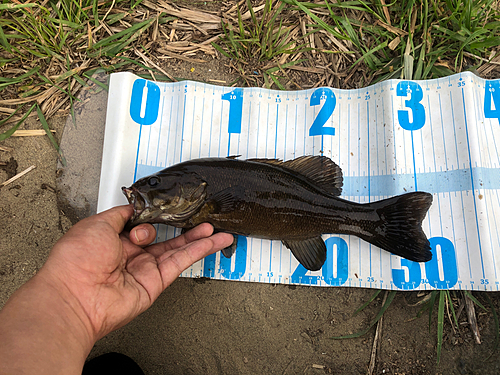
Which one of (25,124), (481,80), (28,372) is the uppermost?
(481,80)

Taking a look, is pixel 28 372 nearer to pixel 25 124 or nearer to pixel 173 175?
pixel 173 175

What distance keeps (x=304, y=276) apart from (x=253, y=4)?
3302 mm

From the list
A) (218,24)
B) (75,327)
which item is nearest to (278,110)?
(218,24)

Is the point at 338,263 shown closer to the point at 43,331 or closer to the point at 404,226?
the point at 404,226

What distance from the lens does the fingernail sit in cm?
274

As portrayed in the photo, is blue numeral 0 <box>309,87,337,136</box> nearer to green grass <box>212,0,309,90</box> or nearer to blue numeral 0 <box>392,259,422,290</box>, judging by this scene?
green grass <box>212,0,309,90</box>

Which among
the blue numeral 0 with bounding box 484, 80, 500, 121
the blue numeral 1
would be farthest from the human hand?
the blue numeral 0 with bounding box 484, 80, 500, 121

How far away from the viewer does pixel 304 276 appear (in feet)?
11.0

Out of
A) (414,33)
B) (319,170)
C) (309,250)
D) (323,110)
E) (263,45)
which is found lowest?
(309,250)

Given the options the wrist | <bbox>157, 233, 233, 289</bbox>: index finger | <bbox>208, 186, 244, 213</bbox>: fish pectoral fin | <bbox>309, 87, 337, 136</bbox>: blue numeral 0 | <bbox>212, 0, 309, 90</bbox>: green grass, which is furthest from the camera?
<bbox>212, 0, 309, 90</bbox>: green grass

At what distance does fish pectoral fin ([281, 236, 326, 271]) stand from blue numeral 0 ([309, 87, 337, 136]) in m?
1.22

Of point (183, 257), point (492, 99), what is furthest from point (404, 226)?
point (183, 257)

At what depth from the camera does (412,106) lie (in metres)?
3.52

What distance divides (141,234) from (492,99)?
13.0ft
